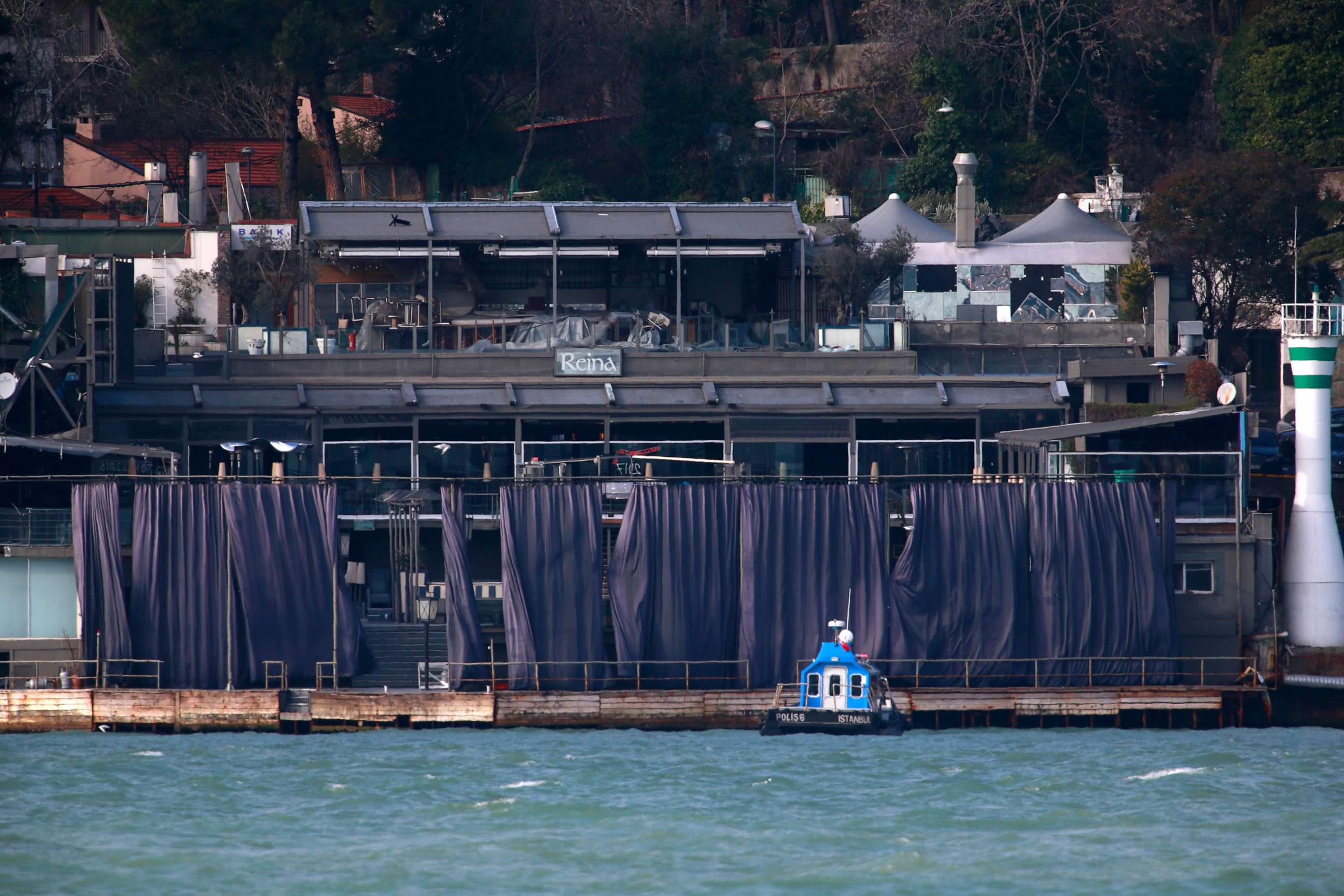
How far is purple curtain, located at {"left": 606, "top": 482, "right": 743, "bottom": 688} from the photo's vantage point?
43250mm

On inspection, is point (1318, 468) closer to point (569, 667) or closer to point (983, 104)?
point (569, 667)

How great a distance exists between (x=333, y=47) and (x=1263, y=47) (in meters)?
32.2

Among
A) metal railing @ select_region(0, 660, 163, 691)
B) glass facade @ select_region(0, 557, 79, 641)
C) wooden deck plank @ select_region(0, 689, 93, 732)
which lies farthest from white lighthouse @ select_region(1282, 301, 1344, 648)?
glass facade @ select_region(0, 557, 79, 641)

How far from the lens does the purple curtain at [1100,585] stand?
43.3 metres

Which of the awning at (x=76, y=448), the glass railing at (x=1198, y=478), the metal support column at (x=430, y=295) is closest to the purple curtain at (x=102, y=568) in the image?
the awning at (x=76, y=448)

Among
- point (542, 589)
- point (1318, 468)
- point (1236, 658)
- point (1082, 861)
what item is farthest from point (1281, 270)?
point (1082, 861)

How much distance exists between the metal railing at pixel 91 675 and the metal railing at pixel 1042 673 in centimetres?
1380

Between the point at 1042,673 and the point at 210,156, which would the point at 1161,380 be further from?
the point at 210,156

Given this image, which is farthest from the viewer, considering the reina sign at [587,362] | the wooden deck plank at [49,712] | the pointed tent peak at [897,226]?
the pointed tent peak at [897,226]

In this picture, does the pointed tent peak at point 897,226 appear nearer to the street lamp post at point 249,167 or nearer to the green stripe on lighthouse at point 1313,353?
the green stripe on lighthouse at point 1313,353

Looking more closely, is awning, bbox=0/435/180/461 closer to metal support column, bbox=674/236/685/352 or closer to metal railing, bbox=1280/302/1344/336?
metal support column, bbox=674/236/685/352

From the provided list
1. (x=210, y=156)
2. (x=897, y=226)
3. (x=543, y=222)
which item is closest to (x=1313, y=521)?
(x=897, y=226)

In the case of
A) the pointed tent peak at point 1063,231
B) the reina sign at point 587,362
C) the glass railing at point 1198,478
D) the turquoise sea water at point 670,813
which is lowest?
the turquoise sea water at point 670,813

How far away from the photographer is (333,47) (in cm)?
6400
